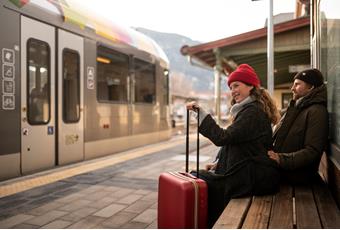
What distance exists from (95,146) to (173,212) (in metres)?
5.14

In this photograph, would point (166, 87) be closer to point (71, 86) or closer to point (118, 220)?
point (71, 86)

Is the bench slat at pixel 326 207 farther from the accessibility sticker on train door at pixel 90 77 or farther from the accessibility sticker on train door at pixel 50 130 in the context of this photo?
the accessibility sticker on train door at pixel 90 77

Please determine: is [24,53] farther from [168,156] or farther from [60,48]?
[168,156]

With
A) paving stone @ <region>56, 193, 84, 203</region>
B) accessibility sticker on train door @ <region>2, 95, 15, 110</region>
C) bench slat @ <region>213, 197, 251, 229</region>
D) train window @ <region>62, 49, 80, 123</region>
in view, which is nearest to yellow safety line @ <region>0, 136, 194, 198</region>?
paving stone @ <region>56, 193, 84, 203</region>

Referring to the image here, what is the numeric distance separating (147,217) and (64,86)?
355 centimetres

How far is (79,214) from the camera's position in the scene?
3916 mm

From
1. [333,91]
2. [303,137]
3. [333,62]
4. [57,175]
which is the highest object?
[333,62]

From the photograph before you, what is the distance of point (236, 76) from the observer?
9.43 feet

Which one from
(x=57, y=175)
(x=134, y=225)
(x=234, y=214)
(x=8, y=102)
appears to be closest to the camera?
Result: (x=234, y=214)

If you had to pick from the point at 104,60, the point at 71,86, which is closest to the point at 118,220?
the point at 71,86

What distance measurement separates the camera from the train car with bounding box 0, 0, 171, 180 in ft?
17.3

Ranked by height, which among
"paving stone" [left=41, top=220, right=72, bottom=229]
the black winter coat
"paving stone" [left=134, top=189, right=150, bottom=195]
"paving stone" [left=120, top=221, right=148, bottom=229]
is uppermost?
the black winter coat

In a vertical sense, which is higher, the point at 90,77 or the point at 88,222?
the point at 90,77

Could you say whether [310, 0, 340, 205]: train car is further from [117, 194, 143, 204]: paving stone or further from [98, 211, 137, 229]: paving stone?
[117, 194, 143, 204]: paving stone
